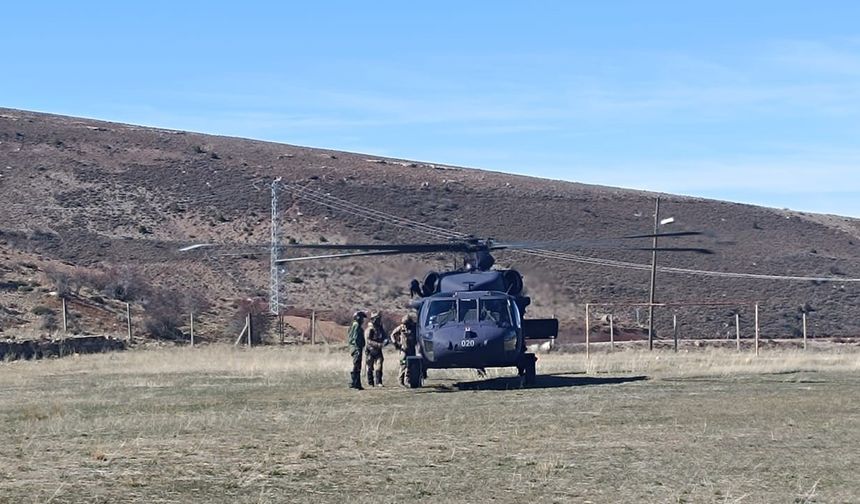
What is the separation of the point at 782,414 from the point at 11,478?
35.6ft

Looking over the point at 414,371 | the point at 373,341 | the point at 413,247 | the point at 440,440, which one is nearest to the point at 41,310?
the point at 373,341

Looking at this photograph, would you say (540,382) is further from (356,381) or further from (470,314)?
(356,381)

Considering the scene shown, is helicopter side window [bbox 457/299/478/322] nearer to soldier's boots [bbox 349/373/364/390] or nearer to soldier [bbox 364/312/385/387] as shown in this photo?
soldier [bbox 364/312/385/387]

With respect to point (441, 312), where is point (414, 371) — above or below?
below

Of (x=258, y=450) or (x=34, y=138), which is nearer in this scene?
(x=258, y=450)

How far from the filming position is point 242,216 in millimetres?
73625

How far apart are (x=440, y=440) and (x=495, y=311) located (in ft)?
30.7

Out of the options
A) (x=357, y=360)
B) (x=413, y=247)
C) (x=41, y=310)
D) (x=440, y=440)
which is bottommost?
(x=440, y=440)

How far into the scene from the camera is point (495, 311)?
79.8 ft

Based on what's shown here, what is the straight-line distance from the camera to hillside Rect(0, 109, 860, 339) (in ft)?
190

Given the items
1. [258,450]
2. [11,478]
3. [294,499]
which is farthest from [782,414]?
[11,478]

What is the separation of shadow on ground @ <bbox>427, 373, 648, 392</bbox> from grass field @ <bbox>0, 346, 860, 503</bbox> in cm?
8

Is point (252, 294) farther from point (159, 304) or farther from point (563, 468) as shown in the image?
point (563, 468)

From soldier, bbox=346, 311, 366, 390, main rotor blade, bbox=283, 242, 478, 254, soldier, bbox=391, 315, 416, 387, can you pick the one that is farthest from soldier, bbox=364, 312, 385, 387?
main rotor blade, bbox=283, 242, 478, 254
